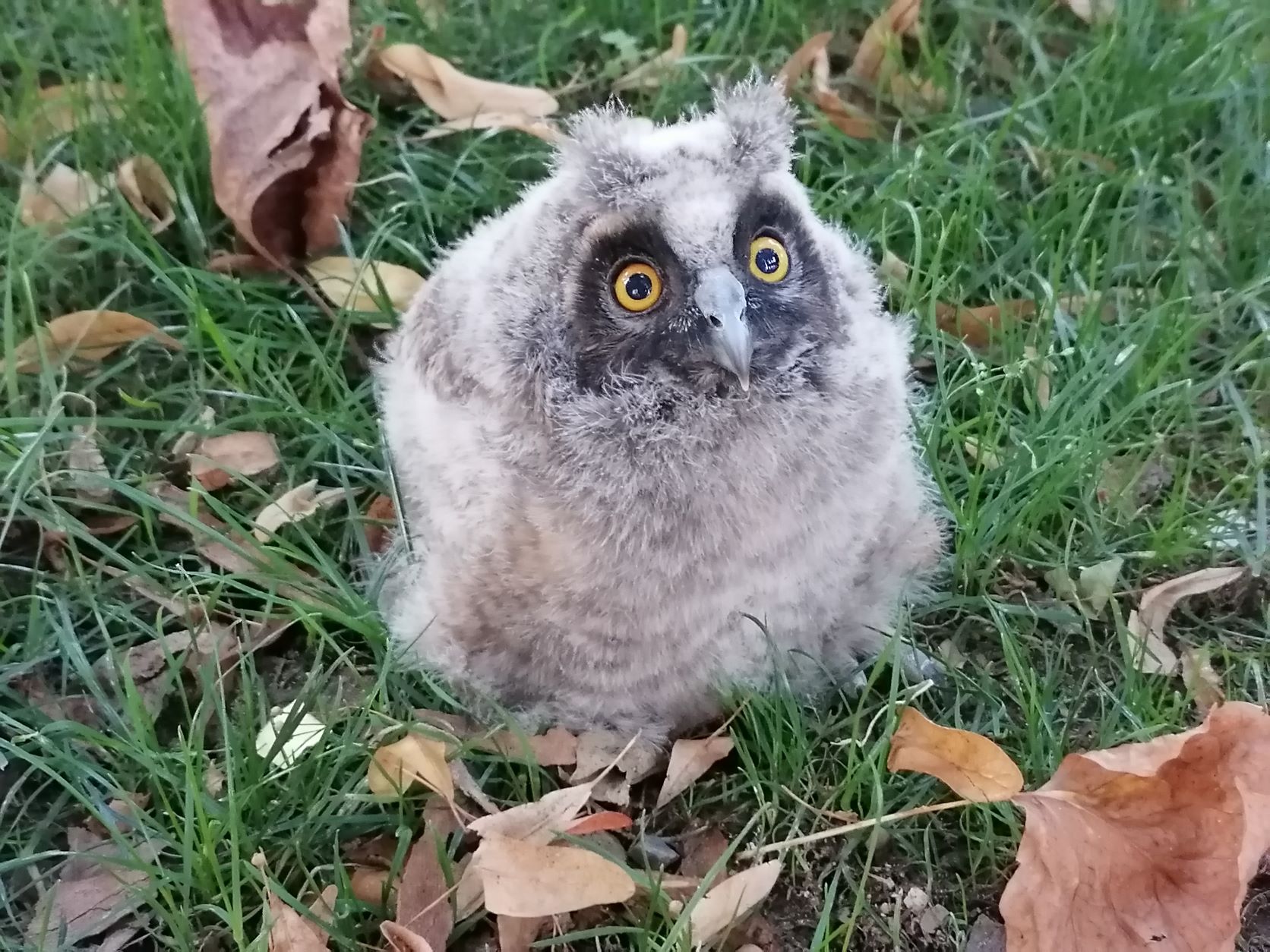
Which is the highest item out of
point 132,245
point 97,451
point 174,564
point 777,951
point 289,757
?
point 132,245

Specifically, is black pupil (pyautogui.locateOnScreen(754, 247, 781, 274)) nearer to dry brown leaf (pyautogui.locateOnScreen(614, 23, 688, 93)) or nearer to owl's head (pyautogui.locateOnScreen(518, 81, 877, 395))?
owl's head (pyautogui.locateOnScreen(518, 81, 877, 395))

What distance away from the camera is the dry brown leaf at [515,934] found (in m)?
1.62

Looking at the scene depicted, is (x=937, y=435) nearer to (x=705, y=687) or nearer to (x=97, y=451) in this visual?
(x=705, y=687)

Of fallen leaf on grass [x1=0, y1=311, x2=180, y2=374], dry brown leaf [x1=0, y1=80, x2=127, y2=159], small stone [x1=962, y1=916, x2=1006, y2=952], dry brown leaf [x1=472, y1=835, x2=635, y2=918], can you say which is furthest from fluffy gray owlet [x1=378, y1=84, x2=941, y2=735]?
dry brown leaf [x1=0, y1=80, x2=127, y2=159]

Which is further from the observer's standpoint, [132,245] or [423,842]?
[132,245]

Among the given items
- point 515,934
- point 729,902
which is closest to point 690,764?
point 729,902

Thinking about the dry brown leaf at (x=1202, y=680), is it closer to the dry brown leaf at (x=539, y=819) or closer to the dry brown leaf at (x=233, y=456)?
the dry brown leaf at (x=539, y=819)

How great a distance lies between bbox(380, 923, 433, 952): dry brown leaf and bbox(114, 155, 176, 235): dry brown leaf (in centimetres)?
160

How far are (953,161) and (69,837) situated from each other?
2.18 m

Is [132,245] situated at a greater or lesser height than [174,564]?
greater

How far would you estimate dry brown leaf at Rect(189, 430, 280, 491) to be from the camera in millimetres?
2184

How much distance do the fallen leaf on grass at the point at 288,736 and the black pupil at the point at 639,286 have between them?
0.83m

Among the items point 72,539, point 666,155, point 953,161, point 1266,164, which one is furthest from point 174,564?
point 1266,164

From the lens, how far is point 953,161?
2623 mm
